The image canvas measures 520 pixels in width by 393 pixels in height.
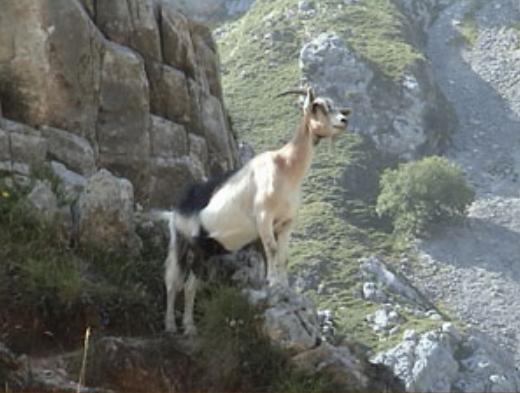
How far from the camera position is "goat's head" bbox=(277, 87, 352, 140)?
14758 mm

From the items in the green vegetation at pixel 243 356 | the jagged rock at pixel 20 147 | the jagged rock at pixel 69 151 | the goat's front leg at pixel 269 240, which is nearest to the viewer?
the green vegetation at pixel 243 356

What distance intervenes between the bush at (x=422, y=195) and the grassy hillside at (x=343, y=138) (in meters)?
2.64

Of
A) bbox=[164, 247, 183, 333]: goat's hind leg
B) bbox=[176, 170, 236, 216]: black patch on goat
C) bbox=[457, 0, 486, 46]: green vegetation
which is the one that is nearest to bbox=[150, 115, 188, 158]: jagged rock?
bbox=[176, 170, 236, 216]: black patch on goat

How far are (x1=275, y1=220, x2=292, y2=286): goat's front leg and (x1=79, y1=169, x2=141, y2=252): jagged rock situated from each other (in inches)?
99.3

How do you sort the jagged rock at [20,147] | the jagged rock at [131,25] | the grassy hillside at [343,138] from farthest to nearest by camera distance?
1. the grassy hillside at [343,138]
2. the jagged rock at [131,25]
3. the jagged rock at [20,147]

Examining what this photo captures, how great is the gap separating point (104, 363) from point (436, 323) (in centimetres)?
8722

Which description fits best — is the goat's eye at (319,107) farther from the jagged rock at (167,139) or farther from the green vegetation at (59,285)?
the jagged rock at (167,139)

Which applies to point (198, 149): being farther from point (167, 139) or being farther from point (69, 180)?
point (69, 180)

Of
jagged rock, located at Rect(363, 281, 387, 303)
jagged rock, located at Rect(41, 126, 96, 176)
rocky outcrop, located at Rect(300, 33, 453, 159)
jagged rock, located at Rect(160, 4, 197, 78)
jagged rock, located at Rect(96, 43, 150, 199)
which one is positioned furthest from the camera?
rocky outcrop, located at Rect(300, 33, 453, 159)

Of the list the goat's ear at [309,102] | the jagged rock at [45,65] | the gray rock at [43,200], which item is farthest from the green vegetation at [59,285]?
the jagged rock at [45,65]

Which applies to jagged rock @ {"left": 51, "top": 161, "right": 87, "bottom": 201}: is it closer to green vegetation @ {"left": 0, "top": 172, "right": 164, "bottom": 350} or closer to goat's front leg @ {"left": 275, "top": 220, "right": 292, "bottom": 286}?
green vegetation @ {"left": 0, "top": 172, "right": 164, "bottom": 350}

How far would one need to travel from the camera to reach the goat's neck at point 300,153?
14523 mm

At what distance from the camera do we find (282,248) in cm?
1452

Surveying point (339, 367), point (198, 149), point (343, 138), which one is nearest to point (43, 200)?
point (339, 367)
